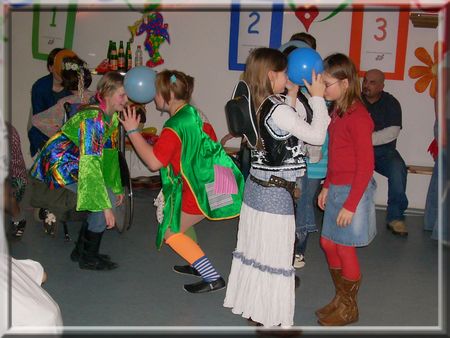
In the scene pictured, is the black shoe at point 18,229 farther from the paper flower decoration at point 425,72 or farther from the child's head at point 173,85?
the paper flower decoration at point 425,72

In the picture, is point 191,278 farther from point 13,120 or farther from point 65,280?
point 13,120

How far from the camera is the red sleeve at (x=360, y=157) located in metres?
3.08

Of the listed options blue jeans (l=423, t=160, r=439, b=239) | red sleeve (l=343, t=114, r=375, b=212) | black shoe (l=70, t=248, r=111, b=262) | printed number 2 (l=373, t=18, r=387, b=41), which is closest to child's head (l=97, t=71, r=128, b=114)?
black shoe (l=70, t=248, r=111, b=262)

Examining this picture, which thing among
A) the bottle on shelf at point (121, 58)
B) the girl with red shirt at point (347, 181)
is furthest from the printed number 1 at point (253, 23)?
the girl with red shirt at point (347, 181)

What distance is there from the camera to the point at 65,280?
12.9 feet

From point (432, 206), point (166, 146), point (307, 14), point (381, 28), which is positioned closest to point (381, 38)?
point (381, 28)

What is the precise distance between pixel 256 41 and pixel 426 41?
1.58 meters

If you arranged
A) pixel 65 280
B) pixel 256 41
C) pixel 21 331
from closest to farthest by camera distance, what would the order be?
pixel 21 331 → pixel 65 280 → pixel 256 41

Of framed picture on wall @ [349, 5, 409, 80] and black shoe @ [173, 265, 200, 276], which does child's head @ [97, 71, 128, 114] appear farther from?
framed picture on wall @ [349, 5, 409, 80]

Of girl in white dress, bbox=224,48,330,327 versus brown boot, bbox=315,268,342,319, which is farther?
brown boot, bbox=315,268,342,319

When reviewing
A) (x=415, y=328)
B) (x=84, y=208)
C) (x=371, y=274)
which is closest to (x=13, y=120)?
(x=84, y=208)

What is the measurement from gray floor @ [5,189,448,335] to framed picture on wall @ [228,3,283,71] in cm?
190

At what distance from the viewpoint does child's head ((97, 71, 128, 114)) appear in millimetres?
3941

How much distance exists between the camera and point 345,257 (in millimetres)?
3271
